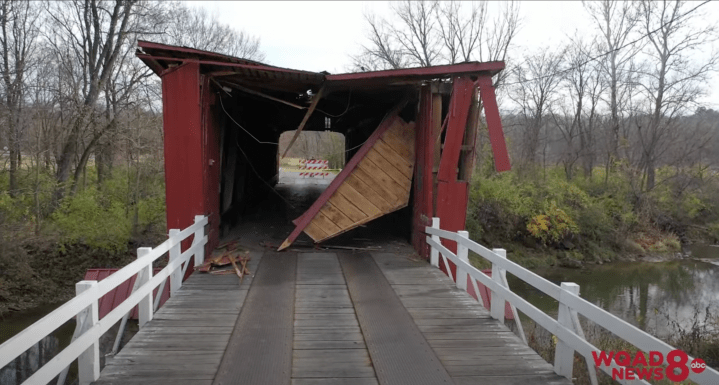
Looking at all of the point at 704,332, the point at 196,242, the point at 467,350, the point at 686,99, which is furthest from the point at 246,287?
the point at 686,99

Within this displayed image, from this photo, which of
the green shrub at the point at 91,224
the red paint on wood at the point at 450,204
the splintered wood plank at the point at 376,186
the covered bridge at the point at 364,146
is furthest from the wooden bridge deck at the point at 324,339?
the green shrub at the point at 91,224

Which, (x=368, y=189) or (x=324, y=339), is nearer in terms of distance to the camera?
(x=324, y=339)

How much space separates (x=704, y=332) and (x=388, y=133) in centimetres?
837

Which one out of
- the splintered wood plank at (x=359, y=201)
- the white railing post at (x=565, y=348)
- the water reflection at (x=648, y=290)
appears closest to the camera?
the white railing post at (x=565, y=348)

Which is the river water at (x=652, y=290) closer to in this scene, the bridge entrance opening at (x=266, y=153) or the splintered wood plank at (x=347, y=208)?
the bridge entrance opening at (x=266, y=153)

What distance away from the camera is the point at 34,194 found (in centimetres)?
1475

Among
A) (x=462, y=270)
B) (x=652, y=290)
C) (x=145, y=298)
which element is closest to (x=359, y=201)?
(x=462, y=270)

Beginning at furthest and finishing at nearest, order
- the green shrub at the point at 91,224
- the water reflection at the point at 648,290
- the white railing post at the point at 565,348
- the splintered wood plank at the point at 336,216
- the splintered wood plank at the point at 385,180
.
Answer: the green shrub at the point at 91,224 < the water reflection at the point at 648,290 < the splintered wood plank at the point at 385,180 < the splintered wood plank at the point at 336,216 < the white railing post at the point at 565,348

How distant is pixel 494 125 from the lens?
7.80 m

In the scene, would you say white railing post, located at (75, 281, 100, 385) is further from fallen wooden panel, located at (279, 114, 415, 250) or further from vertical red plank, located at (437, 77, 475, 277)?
vertical red plank, located at (437, 77, 475, 277)

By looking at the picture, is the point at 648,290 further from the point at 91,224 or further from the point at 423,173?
the point at 91,224

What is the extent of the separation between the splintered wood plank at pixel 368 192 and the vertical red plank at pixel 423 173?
0.65 metres

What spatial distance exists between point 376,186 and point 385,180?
0.23 meters

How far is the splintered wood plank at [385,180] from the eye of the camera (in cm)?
931
